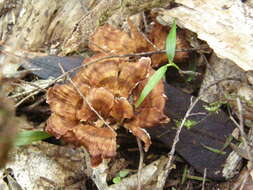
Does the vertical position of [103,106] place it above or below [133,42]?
below

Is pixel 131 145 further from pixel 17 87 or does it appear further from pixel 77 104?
pixel 17 87

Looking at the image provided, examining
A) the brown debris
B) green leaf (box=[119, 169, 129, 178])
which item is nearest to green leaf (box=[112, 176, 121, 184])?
green leaf (box=[119, 169, 129, 178])

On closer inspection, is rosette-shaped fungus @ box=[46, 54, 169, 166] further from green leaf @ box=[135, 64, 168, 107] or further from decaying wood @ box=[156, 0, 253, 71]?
decaying wood @ box=[156, 0, 253, 71]

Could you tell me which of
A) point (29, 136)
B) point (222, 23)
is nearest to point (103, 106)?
point (29, 136)

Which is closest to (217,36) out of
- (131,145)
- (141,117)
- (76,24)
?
(141,117)

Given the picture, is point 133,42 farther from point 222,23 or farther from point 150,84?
point 222,23

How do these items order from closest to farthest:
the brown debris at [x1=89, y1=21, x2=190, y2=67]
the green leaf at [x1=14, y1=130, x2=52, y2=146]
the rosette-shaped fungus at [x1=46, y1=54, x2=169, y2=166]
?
the rosette-shaped fungus at [x1=46, y1=54, x2=169, y2=166] → the green leaf at [x1=14, y1=130, x2=52, y2=146] → the brown debris at [x1=89, y1=21, x2=190, y2=67]
